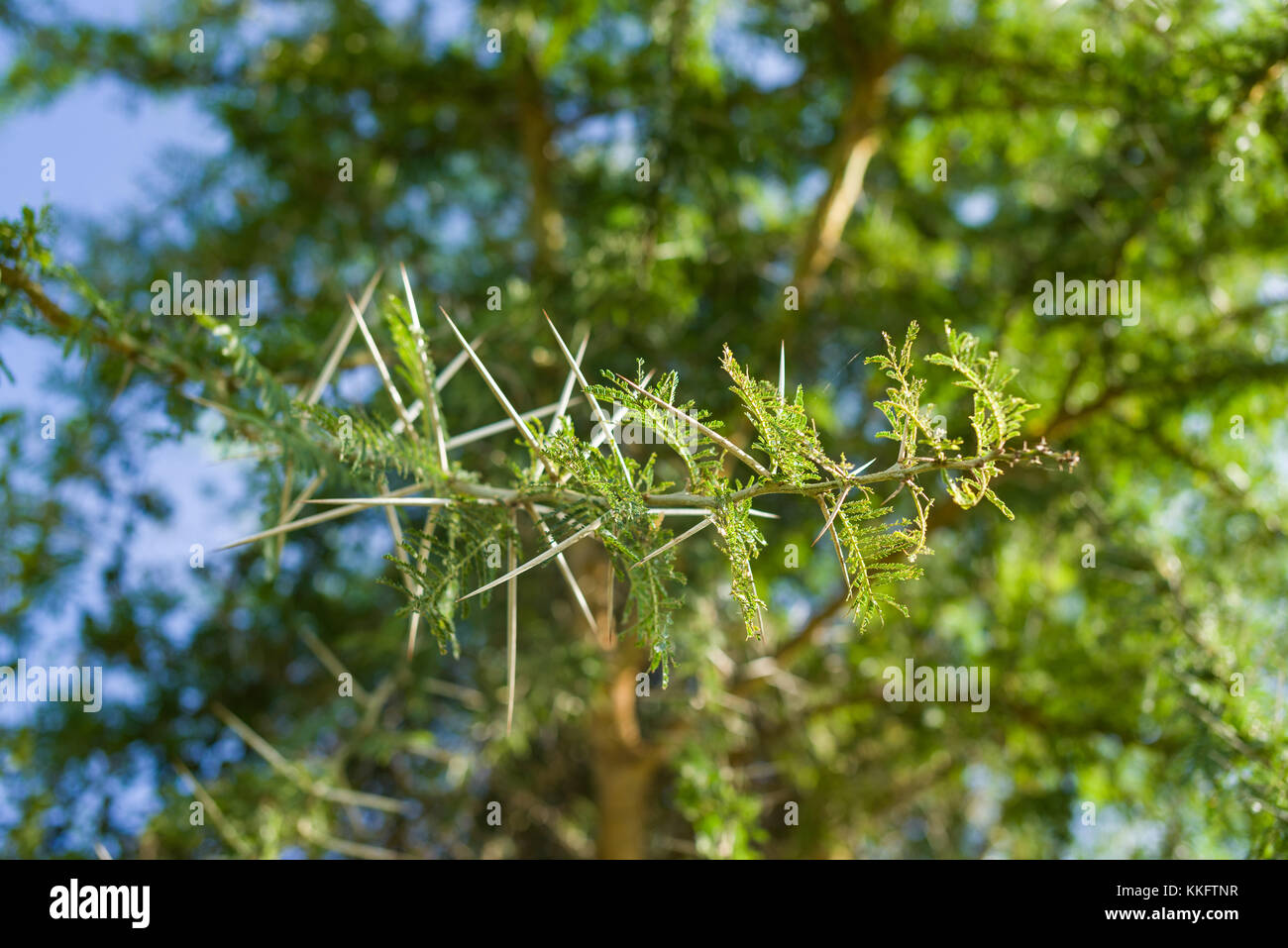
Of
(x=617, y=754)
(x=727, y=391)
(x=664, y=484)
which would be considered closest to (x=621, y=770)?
(x=617, y=754)

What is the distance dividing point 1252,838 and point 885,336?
2.80m

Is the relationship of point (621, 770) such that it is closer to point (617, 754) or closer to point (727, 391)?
point (617, 754)

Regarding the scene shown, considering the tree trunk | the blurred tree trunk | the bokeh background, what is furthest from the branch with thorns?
the tree trunk

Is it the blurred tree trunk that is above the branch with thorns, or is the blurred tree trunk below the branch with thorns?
below

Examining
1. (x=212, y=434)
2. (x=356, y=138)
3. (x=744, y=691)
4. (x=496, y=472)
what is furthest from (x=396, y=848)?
(x=356, y=138)

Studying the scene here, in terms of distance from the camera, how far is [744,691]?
18.5 ft

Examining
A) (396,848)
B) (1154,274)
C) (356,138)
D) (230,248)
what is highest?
(356,138)

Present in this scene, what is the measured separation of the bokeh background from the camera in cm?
453

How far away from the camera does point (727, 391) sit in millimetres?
4773

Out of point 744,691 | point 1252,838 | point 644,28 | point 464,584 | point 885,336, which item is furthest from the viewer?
point 644,28

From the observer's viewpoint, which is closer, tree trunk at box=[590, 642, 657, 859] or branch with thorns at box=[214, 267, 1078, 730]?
branch with thorns at box=[214, 267, 1078, 730]

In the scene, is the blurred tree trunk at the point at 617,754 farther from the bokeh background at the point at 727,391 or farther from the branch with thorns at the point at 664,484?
the branch with thorns at the point at 664,484

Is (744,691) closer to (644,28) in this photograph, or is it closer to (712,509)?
(712,509)

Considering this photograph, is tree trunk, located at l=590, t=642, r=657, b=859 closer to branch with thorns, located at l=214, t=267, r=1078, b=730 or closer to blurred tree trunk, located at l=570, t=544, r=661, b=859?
blurred tree trunk, located at l=570, t=544, r=661, b=859
